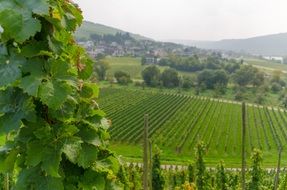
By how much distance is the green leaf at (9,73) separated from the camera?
350cm

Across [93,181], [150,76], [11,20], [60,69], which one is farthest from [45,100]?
[150,76]

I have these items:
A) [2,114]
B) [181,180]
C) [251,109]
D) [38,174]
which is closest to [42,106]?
[2,114]

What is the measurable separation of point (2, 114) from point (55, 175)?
692mm

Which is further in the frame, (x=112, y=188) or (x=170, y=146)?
(x=170, y=146)

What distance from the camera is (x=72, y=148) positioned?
3.74 meters

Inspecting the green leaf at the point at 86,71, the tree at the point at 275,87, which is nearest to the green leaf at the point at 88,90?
the green leaf at the point at 86,71

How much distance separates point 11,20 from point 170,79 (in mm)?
143863

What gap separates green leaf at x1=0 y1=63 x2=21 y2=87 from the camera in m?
3.50

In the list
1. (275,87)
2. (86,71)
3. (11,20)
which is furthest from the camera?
(275,87)

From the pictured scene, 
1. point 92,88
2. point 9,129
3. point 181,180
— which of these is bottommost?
point 181,180

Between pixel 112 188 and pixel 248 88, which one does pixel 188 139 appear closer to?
pixel 112 188

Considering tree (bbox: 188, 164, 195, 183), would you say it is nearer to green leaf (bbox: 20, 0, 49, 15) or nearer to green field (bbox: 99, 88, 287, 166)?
green field (bbox: 99, 88, 287, 166)

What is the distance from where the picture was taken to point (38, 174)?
378 centimetres

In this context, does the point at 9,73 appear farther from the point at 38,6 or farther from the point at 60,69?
the point at 38,6
